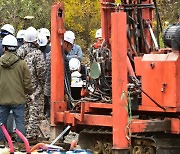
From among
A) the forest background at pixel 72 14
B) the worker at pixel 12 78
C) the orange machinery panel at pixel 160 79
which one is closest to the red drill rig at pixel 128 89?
the orange machinery panel at pixel 160 79

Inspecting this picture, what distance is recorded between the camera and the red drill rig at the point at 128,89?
1084 centimetres

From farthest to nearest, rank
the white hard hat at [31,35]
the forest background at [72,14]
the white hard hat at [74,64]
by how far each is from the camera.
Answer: the forest background at [72,14]
the white hard hat at [74,64]
the white hard hat at [31,35]

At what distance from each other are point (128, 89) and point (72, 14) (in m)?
17.1

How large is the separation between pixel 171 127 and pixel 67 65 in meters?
3.81

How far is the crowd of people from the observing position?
1363 centimetres

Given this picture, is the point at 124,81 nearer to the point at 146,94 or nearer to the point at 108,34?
the point at 146,94


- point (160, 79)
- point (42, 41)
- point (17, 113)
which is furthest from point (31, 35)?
point (160, 79)

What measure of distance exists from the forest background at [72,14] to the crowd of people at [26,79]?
11.1 meters

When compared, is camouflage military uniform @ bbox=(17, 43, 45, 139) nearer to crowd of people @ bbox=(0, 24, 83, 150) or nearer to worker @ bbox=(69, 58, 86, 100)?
crowd of people @ bbox=(0, 24, 83, 150)

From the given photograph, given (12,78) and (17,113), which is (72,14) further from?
(12,78)

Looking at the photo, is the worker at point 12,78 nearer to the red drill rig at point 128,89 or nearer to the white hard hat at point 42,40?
the red drill rig at point 128,89

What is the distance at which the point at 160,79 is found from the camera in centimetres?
1132

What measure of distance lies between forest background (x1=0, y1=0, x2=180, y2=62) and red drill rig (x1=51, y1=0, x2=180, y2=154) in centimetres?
1396

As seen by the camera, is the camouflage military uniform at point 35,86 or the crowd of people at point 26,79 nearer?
the crowd of people at point 26,79
